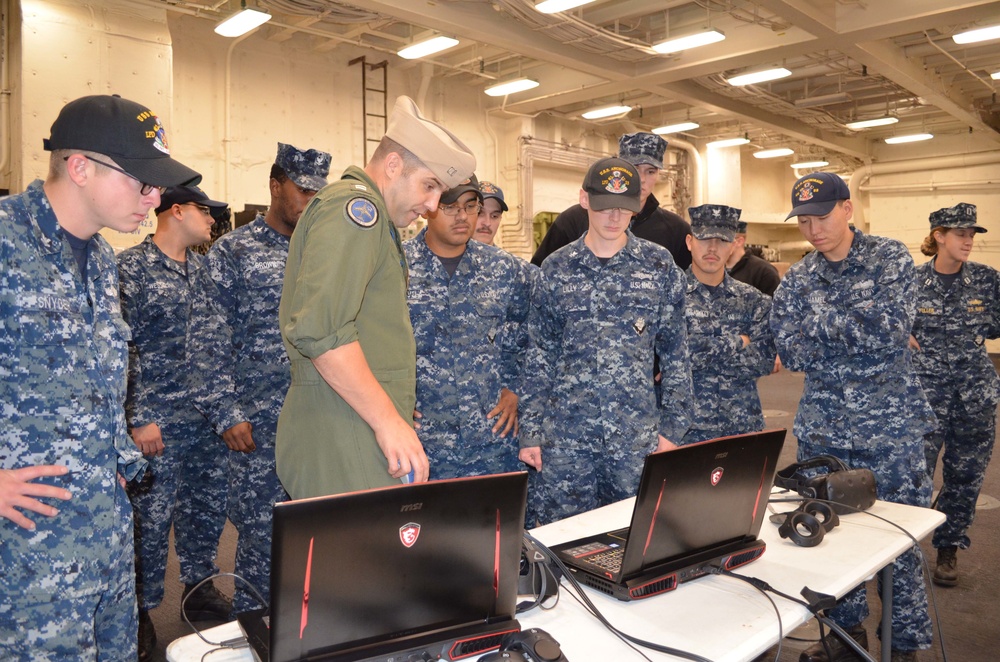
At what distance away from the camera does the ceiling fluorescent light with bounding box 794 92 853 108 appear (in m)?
10.3

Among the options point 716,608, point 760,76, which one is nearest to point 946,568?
point 716,608

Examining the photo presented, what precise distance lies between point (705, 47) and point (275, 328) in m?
6.51

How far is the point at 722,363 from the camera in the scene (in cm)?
312

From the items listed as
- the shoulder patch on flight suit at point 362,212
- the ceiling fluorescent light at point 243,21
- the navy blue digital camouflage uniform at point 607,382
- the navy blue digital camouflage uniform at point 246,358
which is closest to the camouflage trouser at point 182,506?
the navy blue digital camouflage uniform at point 246,358

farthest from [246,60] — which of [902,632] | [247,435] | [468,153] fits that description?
[902,632]

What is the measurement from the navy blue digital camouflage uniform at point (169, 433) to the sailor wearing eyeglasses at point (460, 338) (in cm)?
88

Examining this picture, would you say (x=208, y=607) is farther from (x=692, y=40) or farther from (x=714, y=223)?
(x=692, y=40)

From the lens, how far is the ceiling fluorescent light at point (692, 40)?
695 centimetres

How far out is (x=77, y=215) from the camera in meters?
1.47

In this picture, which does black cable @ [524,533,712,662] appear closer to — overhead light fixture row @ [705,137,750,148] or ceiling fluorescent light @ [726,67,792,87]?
ceiling fluorescent light @ [726,67,792,87]

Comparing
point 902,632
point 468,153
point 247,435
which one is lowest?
point 902,632

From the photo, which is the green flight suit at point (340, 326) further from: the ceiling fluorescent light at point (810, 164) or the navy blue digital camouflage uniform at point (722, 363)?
the ceiling fluorescent light at point (810, 164)

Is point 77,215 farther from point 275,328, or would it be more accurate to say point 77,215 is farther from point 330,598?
point 275,328

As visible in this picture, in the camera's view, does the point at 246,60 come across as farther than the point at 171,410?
Yes
